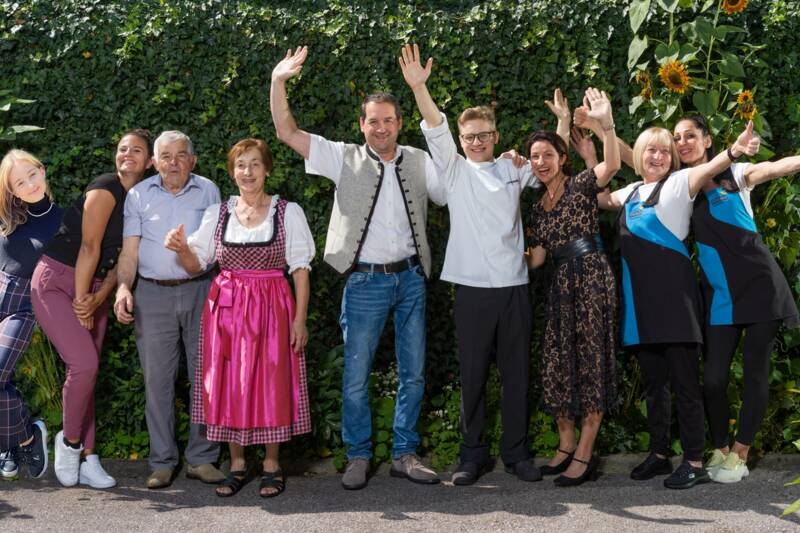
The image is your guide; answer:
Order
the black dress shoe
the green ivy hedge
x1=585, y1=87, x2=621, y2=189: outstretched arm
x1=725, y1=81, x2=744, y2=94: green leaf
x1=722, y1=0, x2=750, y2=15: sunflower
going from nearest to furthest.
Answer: x1=585, y1=87, x2=621, y2=189: outstretched arm → the black dress shoe → x1=722, y1=0, x2=750, y2=15: sunflower → x1=725, y1=81, x2=744, y2=94: green leaf → the green ivy hedge

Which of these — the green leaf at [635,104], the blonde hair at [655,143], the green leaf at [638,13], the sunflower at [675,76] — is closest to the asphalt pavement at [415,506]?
the blonde hair at [655,143]

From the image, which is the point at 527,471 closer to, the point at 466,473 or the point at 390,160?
the point at 466,473

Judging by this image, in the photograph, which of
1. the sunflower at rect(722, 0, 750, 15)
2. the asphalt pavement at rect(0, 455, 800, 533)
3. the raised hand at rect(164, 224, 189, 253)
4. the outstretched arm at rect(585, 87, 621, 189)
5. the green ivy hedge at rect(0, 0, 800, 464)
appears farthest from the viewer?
the green ivy hedge at rect(0, 0, 800, 464)

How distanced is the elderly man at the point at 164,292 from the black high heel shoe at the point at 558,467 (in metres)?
1.73

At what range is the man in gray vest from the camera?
4.94 meters

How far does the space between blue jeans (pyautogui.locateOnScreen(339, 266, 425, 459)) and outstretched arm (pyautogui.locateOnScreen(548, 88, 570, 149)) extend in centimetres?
102

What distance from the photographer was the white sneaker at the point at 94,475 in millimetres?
5059

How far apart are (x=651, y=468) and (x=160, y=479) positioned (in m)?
2.60

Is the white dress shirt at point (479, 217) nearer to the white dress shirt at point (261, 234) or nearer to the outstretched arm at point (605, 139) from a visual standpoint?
the outstretched arm at point (605, 139)

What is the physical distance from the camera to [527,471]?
5004mm

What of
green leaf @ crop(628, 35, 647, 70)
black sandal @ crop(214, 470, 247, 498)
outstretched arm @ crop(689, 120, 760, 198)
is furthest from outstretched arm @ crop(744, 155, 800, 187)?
black sandal @ crop(214, 470, 247, 498)

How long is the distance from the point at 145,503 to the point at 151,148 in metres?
1.90

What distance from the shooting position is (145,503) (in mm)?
4797

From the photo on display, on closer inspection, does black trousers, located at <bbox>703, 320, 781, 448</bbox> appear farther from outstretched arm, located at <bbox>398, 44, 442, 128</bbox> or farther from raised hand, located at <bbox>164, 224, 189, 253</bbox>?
raised hand, located at <bbox>164, 224, 189, 253</bbox>
